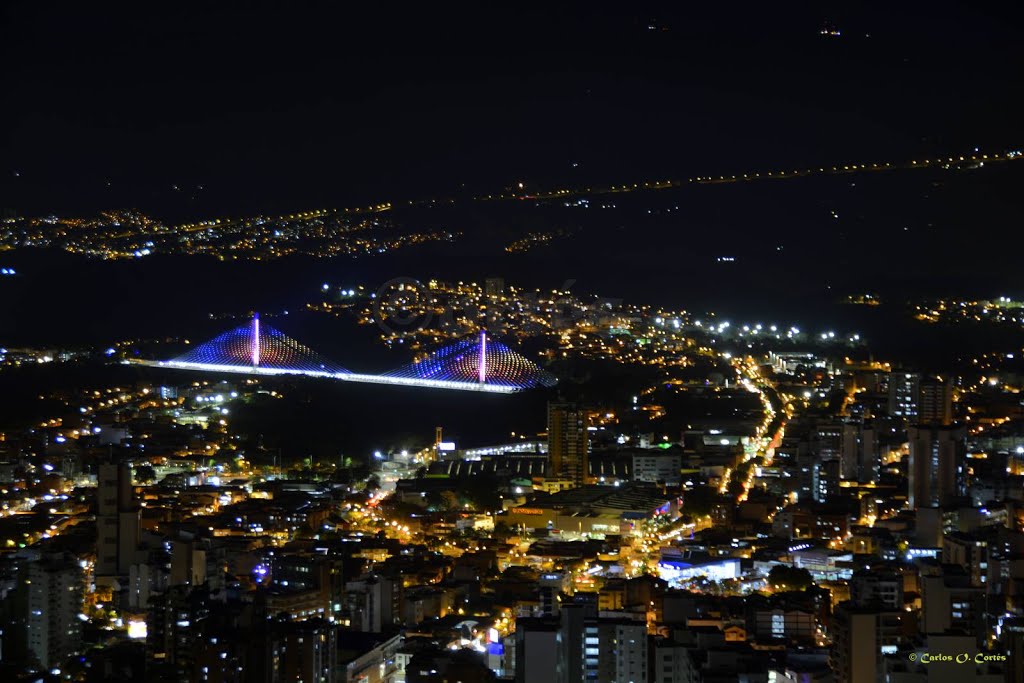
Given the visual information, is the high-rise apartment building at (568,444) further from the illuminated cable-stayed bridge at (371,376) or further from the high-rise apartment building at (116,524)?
the illuminated cable-stayed bridge at (371,376)

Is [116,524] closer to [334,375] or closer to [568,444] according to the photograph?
[568,444]

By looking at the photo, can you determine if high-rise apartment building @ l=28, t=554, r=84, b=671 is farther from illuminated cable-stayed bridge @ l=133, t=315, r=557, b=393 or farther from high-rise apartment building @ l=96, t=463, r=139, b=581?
illuminated cable-stayed bridge @ l=133, t=315, r=557, b=393

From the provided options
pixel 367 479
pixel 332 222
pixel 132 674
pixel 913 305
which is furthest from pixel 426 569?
pixel 332 222

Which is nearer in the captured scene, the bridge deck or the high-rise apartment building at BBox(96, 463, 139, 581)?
the high-rise apartment building at BBox(96, 463, 139, 581)

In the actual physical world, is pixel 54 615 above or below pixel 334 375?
below

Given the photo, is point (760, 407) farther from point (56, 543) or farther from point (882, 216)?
point (56, 543)

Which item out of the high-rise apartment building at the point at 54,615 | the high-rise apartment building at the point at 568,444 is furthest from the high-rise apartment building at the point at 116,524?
the high-rise apartment building at the point at 568,444

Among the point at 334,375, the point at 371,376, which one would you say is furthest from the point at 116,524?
the point at 334,375

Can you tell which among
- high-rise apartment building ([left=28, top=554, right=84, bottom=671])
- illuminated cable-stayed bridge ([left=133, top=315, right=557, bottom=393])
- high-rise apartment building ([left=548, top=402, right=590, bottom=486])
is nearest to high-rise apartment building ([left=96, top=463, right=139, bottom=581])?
high-rise apartment building ([left=28, top=554, right=84, bottom=671])
